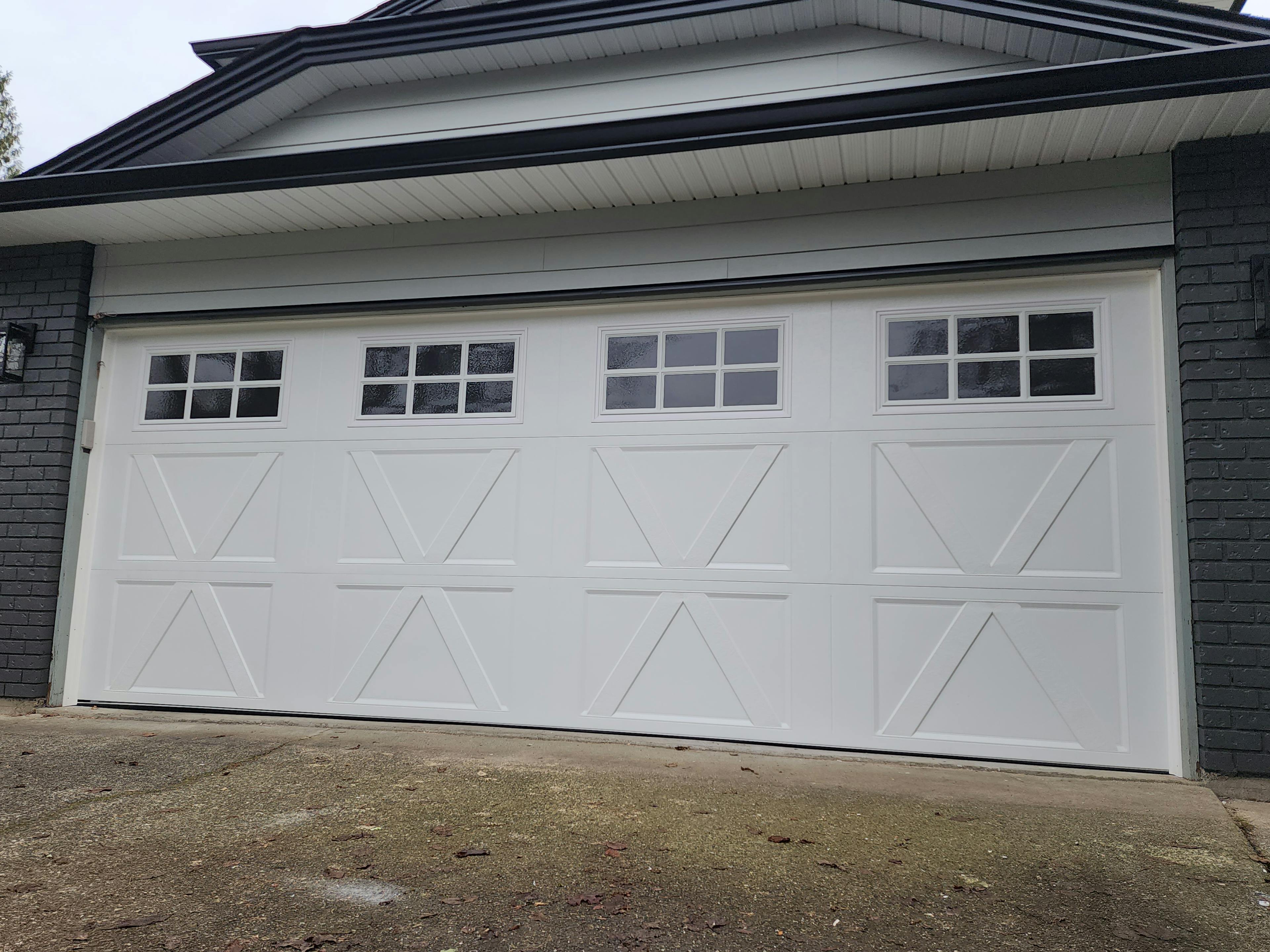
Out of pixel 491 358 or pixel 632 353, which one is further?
pixel 491 358

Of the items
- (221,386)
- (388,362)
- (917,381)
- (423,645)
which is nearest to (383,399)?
(388,362)

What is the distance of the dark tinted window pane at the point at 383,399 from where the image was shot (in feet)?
18.1

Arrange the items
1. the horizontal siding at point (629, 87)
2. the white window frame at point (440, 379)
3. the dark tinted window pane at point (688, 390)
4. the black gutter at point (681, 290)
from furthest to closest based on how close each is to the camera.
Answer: the white window frame at point (440, 379)
the dark tinted window pane at point (688, 390)
the horizontal siding at point (629, 87)
the black gutter at point (681, 290)

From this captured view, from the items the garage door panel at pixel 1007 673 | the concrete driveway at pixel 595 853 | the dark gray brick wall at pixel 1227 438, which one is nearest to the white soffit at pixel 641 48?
the dark gray brick wall at pixel 1227 438

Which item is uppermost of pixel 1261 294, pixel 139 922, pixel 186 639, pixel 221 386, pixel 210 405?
pixel 1261 294

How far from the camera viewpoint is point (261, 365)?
5.77 m

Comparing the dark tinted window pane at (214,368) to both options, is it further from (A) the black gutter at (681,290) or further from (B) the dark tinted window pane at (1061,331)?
(B) the dark tinted window pane at (1061,331)

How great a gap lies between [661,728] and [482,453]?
1.99 meters

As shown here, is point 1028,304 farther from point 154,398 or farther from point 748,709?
point 154,398

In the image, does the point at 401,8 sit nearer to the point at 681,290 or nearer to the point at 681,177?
the point at 681,177

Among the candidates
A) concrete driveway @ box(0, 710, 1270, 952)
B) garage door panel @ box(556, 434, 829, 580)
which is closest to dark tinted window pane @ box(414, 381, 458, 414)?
garage door panel @ box(556, 434, 829, 580)

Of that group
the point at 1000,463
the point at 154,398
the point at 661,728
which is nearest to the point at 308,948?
the point at 661,728

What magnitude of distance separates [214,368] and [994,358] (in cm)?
501

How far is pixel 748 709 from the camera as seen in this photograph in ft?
15.6
